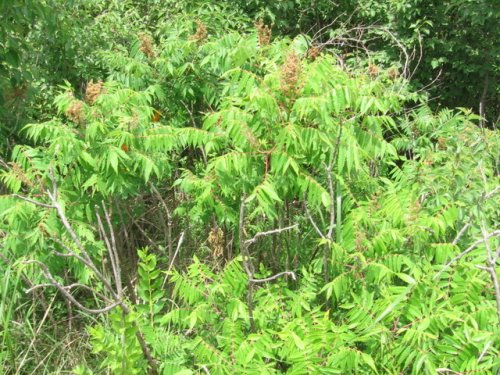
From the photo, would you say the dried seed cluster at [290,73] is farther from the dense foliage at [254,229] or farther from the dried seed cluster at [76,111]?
the dried seed cluster at [76,111]

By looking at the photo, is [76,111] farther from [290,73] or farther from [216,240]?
[290,73]

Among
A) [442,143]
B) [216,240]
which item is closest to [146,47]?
[216,240]

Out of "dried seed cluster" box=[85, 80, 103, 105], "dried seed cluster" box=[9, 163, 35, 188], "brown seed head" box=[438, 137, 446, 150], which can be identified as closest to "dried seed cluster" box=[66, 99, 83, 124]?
"dried seed cluster" box=[85, 80, 103, 105]

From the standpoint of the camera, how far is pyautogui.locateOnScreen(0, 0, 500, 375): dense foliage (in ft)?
8.30

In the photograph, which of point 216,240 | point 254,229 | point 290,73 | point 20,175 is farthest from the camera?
point 254,229

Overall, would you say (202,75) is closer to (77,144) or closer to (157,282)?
(77,144)

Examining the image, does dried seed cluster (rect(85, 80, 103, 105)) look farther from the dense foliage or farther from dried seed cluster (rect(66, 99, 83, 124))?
dried seed cluster (rect(66, 99, 83, 124))

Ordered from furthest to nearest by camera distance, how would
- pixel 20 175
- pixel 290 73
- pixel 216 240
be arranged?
pixel 216 240 < pixel 20 175 < pixel 290 73

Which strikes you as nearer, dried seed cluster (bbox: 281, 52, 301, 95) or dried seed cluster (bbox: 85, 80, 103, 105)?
dried seed cluster (bbox: 281, 52, 301, 95)

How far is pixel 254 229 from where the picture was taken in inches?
142

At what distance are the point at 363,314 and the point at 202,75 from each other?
217 cm

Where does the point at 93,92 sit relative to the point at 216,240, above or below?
above

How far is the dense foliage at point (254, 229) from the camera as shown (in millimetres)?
2529

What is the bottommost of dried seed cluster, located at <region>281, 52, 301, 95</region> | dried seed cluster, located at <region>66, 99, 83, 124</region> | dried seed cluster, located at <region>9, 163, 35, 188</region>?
dried seed cluster, located at <region>9, 163, 35, 188</region>
